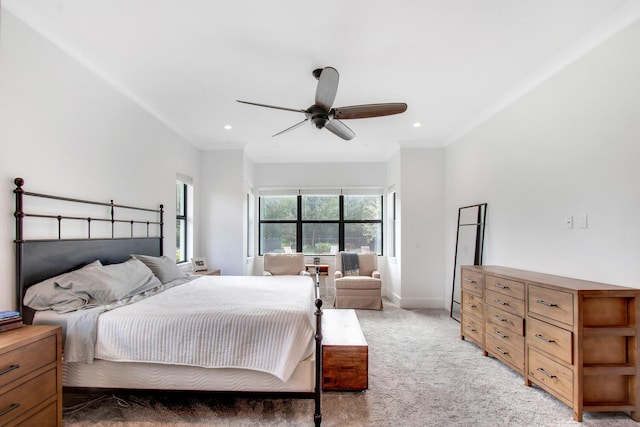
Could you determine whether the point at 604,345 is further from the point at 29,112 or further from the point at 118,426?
the point at 29,112

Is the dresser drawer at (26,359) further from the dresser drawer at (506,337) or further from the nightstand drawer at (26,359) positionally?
the dresser drawer at (506,337)

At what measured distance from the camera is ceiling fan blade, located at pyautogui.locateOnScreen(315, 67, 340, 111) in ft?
7.44

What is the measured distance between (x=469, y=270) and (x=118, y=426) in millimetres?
3397

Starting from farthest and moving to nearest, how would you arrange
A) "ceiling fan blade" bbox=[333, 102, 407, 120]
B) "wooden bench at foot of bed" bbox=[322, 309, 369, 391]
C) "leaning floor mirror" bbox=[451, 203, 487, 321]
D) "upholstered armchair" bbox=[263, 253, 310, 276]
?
1. "upholstered armchair" bbox=[263, 253, 310, 276]
2. "leaning floor mirror" bbox=[451, 203, 487, 321]
3. "ceiling fan blade" bbox=[333, 102, 407, 120]
4. "wooden bench at foot of bed" bbox=[322, 309, 369, 391]

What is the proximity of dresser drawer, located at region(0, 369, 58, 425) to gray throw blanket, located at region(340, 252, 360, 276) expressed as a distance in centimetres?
413

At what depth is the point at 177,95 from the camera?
3355mm

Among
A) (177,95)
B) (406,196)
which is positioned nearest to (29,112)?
(177,95)

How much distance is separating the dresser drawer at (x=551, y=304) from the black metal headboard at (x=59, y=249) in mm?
3691

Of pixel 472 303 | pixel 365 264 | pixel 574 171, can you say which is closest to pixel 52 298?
pixel 472 303

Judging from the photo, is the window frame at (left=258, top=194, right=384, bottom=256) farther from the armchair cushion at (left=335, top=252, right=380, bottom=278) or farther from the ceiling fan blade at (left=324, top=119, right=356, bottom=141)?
the ceiling fan blade at (left=324, top=119, right=356, bottom=141)

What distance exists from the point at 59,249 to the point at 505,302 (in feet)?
12.3

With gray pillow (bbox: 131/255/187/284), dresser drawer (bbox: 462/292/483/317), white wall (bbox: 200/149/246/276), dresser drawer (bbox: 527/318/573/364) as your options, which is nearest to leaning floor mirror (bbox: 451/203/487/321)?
dresser drawer (bbox: 462/292/483/317)

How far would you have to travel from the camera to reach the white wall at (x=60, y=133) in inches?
79.7

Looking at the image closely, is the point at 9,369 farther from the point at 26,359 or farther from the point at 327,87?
the point at 327,87
